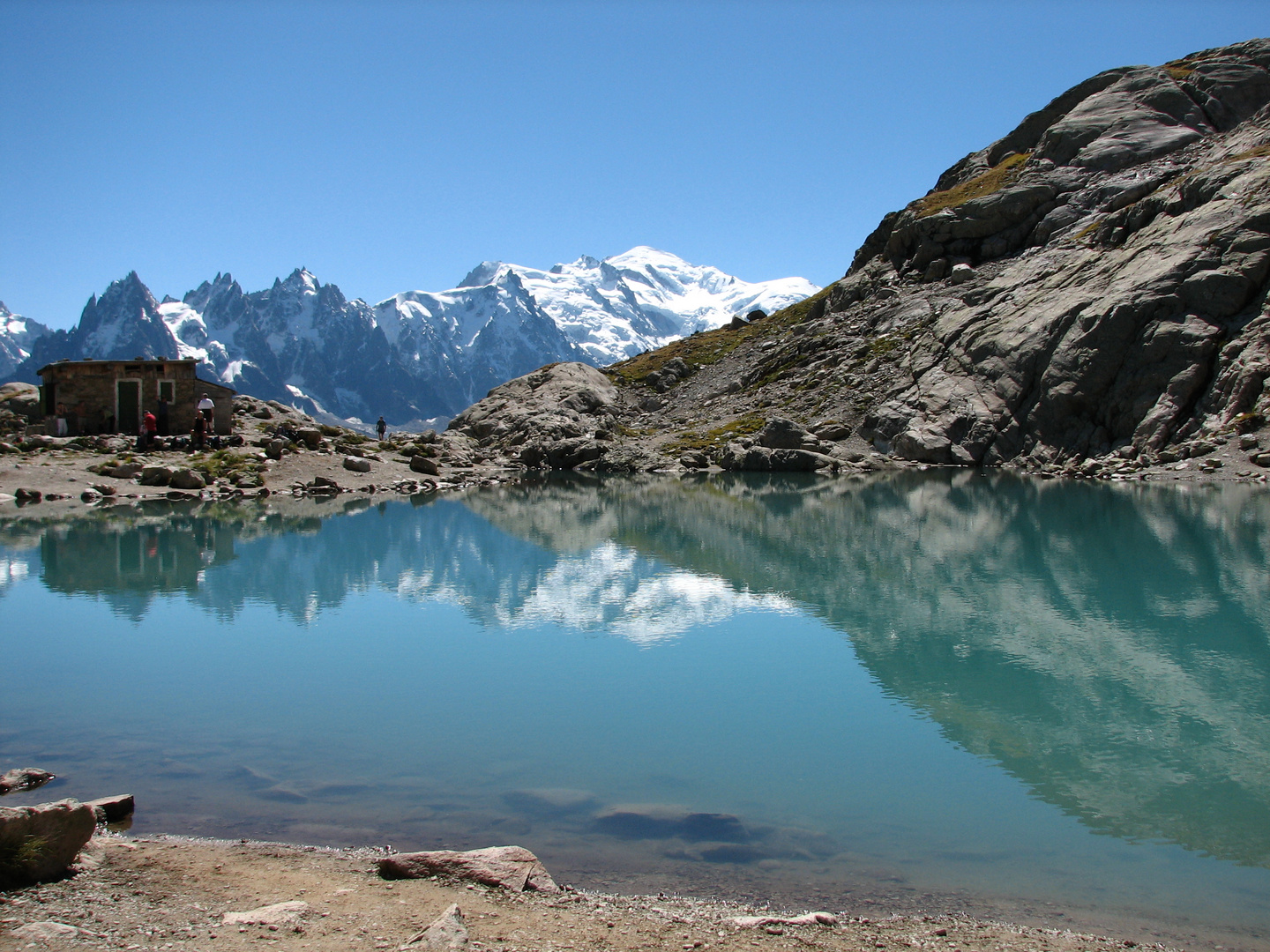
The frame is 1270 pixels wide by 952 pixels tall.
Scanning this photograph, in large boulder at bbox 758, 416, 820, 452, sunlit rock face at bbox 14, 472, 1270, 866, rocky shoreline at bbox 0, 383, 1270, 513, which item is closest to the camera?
sunlit rock face at bbox 14, 472, 1270, 866

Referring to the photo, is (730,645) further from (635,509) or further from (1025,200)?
(1025,200)

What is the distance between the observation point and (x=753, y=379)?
10525 centimetres

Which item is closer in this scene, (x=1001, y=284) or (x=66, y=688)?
(x=66, y=688)

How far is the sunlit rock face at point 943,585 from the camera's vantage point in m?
13.0

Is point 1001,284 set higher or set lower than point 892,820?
higher

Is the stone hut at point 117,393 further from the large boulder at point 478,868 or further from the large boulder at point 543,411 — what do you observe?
the large boulder at point 478,868

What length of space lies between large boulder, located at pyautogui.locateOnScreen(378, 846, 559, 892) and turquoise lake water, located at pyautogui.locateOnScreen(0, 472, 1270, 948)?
0.90 m

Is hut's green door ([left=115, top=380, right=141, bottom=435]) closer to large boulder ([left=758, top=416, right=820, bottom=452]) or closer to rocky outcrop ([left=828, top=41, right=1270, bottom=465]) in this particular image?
large boulder ([left=758, top=416, right=820, bottom=452])

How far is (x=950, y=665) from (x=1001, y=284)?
74.4 meters

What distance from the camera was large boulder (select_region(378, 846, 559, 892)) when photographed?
28.0 ft

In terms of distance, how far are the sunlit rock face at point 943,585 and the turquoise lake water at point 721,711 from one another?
0.12m

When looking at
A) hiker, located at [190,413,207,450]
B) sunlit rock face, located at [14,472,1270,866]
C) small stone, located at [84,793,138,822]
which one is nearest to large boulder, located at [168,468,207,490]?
sunlit rock face, located at [14,472,1270,866]

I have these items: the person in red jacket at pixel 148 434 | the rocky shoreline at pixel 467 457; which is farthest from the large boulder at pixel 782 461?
the person in red jacket at pixel 148 434

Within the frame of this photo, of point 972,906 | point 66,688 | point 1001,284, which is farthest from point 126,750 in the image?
point 1001,284
